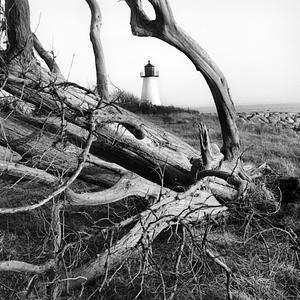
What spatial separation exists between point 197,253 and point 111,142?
6.72 ft

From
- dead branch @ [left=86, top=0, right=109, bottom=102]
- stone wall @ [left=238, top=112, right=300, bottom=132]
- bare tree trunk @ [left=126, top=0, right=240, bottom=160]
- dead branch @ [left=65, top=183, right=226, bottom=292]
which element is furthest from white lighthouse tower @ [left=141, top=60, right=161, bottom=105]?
dead branch @ [left=65, top=183, right=226, bottom=292]

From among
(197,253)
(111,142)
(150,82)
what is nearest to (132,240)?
(197,253)

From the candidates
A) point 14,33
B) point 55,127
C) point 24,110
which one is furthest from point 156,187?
point 14,33

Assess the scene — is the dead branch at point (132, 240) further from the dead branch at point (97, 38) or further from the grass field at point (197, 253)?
the dead branch at point (97, 38)

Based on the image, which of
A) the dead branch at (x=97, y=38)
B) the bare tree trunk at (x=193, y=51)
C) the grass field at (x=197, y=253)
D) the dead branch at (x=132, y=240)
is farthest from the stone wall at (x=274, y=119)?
the dead branch at (x=132, y=240)

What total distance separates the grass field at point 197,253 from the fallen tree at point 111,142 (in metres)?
0.25

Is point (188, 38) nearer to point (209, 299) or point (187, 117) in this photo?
point (209, 299)

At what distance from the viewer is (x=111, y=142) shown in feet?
18.7

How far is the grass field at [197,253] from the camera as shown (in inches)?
156

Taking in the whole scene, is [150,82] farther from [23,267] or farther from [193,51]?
[23,267]

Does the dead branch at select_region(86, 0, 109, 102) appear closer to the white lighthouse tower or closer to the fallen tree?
the fallen tree

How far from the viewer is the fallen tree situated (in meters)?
4.57

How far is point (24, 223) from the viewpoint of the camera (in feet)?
20.6

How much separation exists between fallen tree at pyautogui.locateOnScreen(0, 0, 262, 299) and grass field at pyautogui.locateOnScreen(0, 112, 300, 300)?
0.25 meters
